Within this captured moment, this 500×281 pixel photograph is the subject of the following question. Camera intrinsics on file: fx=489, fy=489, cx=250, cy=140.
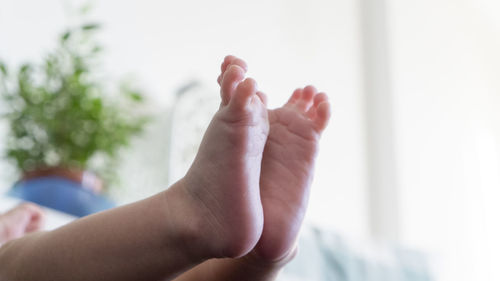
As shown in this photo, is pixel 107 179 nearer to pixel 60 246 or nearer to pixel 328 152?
pixel 60 246

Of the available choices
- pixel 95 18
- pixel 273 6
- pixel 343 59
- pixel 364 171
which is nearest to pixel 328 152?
pixel 364 171

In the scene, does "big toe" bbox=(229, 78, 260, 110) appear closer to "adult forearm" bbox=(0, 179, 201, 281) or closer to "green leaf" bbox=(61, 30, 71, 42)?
"adult forearm" bbox=(0, 179, 201, 281)

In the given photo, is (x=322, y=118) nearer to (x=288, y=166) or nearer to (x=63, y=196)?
(x=288, y=166)

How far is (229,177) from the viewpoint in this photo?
49 cm

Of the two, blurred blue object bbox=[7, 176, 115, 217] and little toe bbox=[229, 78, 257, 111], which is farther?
blurred blue object bbox=[7, 176, 115, 217]

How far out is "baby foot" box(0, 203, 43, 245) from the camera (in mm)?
734

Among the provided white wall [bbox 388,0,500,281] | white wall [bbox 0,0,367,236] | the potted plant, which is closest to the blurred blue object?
the potted plant

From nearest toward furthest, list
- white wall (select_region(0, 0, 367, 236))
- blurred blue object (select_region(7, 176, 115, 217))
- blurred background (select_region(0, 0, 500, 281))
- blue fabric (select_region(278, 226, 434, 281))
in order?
blurred blue object (select_region(7, 176, 115, 217)) → blue fabric (select_region(278, 226, 434, 281)) → white wall (select_region(0, 0, 367, 236)) → blurred background (select_region(0, 0, 500, 281))

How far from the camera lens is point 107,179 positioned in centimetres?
118

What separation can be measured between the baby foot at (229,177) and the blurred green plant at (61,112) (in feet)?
2.10

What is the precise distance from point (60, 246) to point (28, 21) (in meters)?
0.94

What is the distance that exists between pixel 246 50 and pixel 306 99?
1143mm

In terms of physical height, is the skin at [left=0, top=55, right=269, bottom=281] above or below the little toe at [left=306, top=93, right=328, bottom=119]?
below

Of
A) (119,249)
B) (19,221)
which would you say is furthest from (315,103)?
(19,221)
